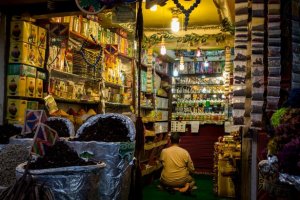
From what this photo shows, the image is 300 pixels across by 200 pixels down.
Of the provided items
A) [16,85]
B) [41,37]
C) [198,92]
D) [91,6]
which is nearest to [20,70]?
[16,85]

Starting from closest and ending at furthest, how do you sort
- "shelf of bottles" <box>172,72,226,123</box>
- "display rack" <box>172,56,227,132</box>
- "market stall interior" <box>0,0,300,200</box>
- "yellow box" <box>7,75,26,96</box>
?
"market stall interior" <box>0,0,300,200</box>, "yellow box" <box>7,75,26,96</box>, "shelf of bottles" <box>172,72,226,123</box>, "display rack" <box>172,56,227,132</box>

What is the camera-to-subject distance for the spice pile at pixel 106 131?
12.4 ft

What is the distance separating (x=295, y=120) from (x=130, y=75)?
20.7 ft

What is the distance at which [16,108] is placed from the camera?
487cm

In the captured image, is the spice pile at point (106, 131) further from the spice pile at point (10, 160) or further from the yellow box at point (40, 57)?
the yellow box at point (40, 57)

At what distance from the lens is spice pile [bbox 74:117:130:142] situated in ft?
12.4

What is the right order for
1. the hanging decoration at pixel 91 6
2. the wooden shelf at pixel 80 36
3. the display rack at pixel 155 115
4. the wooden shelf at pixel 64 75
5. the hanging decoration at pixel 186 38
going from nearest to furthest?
the hanging decoration at pixel 91 6, the wooden shelf at pixel 64 75, the wooden shelf at pixel 80 36, the display rack at pixel 155 115, the hanging decoration at pixel 186 38

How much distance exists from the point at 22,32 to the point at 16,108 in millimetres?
1027

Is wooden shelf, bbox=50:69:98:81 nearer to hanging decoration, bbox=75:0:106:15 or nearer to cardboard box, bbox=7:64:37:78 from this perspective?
cardboard box, bbox=7:64:37:78

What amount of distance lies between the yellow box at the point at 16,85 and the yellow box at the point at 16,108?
102mm

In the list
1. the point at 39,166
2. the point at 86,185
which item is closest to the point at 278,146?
the point at 86,185

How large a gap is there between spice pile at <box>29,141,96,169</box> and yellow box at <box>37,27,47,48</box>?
104 inches

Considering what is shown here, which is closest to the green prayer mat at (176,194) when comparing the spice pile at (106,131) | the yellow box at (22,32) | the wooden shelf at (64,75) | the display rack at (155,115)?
the display rack at (155,115)

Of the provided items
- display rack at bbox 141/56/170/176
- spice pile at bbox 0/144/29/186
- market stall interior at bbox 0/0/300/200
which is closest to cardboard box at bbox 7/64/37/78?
market stall interior at bbox 0/0/300/200
